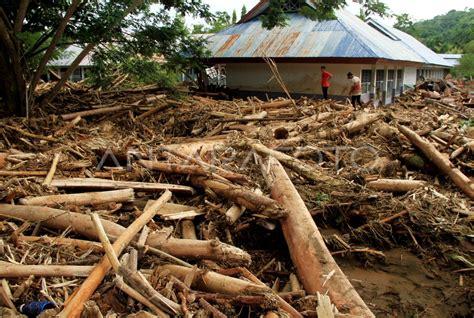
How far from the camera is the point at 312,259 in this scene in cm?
378

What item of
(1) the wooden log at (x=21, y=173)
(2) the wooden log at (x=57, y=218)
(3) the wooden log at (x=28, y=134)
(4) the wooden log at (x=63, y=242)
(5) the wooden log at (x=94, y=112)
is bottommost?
(4) the wooden log at (x=63, y=242)

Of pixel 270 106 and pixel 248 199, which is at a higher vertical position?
pixel 270 106

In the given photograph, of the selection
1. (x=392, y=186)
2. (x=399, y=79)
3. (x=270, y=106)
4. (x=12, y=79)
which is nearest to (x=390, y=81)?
(x=399, y=79)

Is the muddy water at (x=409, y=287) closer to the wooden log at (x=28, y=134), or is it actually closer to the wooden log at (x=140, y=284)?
the wooden log at (x=140, y=284)

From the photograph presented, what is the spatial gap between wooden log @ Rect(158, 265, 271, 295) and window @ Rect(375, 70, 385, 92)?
663 inches

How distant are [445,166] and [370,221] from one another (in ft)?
9.30

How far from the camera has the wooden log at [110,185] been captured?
4697 mm

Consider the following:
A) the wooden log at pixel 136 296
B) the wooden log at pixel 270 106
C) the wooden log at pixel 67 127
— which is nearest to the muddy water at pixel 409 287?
the wooden log at pixel 136 296

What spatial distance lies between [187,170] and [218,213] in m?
0.88

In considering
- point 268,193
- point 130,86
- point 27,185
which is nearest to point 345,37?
point 130,86

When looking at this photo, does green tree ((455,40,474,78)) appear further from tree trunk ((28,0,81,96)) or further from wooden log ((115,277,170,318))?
wooden log ((115,277,170,318))

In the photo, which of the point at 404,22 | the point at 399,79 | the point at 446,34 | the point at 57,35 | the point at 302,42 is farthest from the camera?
the point at 446,34

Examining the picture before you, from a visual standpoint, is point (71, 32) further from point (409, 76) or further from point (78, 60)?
point (409, 76)

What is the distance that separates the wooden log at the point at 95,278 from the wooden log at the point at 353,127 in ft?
17.5
